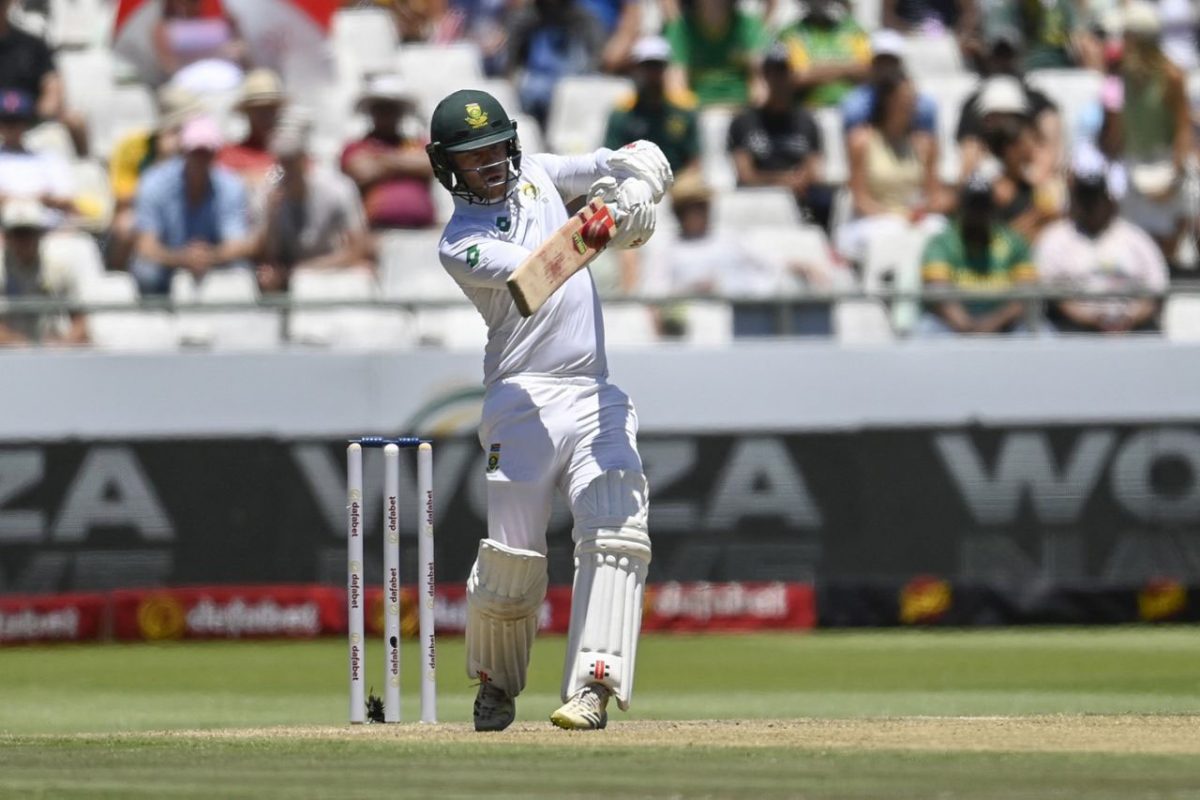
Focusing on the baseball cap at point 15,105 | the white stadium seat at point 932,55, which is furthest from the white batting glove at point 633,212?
the white stadium seat at point 932,55

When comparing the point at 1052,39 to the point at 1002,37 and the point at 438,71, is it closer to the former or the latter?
the point at 1002,37

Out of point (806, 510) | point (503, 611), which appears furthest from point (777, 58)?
point (503, 611)

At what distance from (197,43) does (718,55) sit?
334cm

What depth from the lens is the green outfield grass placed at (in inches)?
230

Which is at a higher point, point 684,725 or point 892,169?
point 892,169

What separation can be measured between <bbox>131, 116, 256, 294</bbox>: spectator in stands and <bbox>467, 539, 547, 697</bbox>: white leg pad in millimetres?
6364

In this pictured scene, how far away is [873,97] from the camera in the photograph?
48.3 feet

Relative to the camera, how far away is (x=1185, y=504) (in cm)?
1333

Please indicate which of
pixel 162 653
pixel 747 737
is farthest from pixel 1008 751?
pixel 162 653

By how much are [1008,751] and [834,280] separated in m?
7.50

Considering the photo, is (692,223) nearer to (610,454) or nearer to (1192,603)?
(1192,603)

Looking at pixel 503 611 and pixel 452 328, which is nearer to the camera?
pixel 503 611

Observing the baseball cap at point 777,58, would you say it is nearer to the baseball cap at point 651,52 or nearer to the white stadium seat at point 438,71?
the baseball cap at point 651,52

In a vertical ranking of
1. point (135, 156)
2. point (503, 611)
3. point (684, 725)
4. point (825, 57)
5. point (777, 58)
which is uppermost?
point (825, 57)
